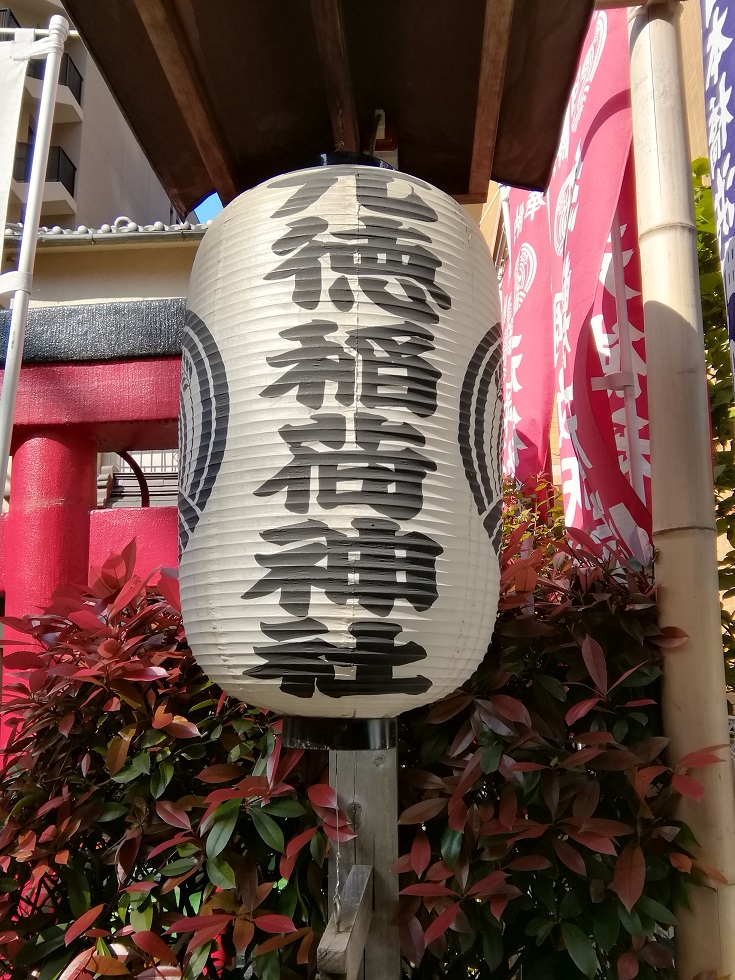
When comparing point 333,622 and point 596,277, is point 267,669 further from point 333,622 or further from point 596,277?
point 596,277

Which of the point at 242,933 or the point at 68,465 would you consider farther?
the point at 68,465

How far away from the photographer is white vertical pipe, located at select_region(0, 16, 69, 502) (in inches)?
88.0

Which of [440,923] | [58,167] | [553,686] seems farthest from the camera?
[58,167]

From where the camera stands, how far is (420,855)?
5.83ft

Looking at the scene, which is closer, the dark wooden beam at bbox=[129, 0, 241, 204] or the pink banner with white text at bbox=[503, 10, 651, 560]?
the dark wooden beam at bbox=[129, 0, 241, 204]

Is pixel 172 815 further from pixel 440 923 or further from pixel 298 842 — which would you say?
pixel 440 923

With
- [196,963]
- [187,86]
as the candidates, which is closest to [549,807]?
[196,963]

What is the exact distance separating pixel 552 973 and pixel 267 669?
120 centimetres

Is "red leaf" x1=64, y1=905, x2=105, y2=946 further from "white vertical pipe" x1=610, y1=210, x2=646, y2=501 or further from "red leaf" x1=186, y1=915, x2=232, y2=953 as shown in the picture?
"white vertical pipe" x1=610, y1=210, x2=646, y2=501

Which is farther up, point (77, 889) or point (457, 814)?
point (457, 814)

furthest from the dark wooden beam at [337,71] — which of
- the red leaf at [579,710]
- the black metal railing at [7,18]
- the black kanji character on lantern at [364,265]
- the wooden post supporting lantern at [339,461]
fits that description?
the black metal railing at [7,18]

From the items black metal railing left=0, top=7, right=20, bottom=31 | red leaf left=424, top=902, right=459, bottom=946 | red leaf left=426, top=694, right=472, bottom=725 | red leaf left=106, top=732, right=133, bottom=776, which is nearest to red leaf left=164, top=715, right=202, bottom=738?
red leaf left=106, top=732, right=133, bottom=776

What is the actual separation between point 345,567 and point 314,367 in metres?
0.41

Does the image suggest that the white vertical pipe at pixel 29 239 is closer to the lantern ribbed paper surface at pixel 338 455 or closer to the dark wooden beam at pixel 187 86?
the dark wooden beam at pixel 187 86
